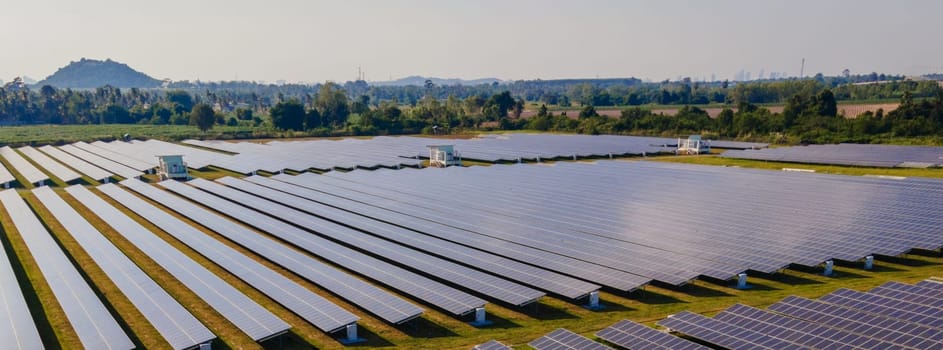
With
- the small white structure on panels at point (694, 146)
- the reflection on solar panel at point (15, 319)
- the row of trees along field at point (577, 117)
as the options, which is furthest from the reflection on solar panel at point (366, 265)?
the row of trees along field at point (577, 117)

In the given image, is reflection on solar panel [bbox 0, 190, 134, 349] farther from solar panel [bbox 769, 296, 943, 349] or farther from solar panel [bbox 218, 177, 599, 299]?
solar panel [bbox 769, 296, 943, 349]

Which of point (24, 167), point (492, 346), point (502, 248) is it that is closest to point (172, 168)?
point (24, 167)

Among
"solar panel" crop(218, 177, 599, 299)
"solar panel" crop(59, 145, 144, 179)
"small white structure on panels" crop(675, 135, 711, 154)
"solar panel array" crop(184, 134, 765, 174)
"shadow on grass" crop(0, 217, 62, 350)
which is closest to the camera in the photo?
"shadow on grass" crop(0, 217, 62, 350)

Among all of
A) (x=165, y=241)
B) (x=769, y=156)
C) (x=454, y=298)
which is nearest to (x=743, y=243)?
(x=454, y=298)

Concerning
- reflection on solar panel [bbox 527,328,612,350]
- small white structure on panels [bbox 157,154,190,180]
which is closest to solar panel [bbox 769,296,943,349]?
reflection on solar panel [bbox 527,328,612,350]

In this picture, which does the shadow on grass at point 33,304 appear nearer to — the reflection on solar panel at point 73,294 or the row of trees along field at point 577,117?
the reflection on solar panel at point 73,294
